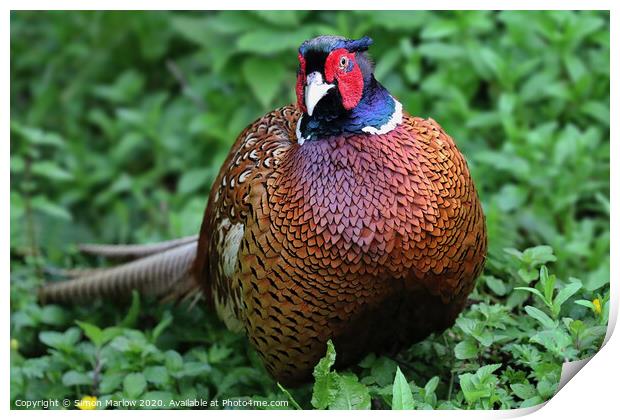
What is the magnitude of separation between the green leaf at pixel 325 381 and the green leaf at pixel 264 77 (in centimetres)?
184

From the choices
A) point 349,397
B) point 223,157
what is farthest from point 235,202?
point 223,157

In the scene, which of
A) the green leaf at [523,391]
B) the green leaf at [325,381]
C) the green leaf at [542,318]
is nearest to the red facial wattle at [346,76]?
the green leaf at [325,381]

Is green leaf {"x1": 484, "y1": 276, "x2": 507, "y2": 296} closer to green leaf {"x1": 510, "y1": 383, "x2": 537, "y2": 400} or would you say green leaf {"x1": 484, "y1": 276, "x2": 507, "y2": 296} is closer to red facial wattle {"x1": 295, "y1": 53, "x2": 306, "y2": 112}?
green leaf {"x1": 510, "y1": 383, "x2": 537, "y2": 400}

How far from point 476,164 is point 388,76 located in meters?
0.59

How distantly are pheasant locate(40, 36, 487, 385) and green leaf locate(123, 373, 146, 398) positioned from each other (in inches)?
18.2

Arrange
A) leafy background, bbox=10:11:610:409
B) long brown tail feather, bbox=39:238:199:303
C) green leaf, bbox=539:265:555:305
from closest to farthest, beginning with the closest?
green leaf, bbox=539:265:555:305 < leafy background, bbox=10:11:610:409 < long brown tail feather, bbox=39:238:199:303

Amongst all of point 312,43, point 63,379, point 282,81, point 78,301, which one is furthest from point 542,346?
point 282,81

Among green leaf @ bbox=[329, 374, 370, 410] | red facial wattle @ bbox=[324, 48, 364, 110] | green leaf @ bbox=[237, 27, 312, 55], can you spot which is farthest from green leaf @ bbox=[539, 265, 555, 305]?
green leaf @ bbox=[237, 27, 312, 55]

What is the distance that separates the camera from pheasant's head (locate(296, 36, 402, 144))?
94.7 inches

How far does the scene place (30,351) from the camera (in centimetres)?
347

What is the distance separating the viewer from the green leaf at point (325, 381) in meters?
2.53

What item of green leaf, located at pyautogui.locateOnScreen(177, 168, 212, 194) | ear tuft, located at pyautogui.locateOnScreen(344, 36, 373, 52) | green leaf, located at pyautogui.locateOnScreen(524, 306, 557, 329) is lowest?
green leaf, located at pyautogui.locateOnScreen(177, 168, 212, 194)

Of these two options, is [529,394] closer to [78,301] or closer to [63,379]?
[63,379]

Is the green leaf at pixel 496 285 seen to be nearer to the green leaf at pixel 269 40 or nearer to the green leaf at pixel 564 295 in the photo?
the green leaf at pixel 564 295
